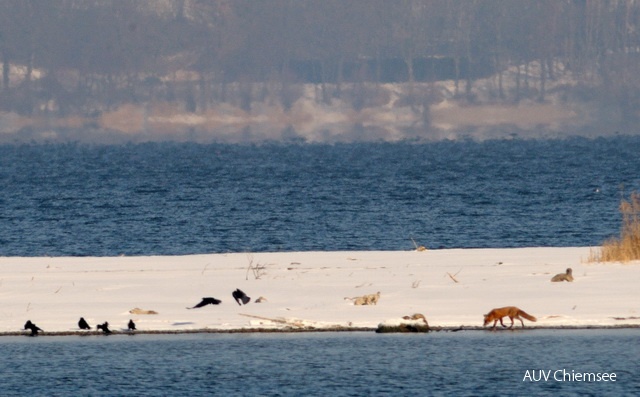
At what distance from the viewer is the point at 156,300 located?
87.5 ft

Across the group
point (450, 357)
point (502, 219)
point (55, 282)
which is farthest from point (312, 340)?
point (502, 219)

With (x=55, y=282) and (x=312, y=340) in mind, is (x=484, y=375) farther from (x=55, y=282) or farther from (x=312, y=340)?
(x=55, y=282)

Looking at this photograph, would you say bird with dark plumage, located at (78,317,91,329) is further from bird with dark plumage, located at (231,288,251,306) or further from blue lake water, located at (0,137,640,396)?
bird with dark plumage, located at (231,288,251,306)

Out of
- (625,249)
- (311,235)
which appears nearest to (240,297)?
(625,249)

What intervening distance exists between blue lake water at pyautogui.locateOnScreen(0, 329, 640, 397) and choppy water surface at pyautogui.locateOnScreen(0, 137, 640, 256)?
16683 millimetres

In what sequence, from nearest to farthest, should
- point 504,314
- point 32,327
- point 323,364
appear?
point 323,364
point 504,314
point 32,327

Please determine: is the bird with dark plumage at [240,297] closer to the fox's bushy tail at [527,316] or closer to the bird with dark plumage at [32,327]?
the bird with dark plumage at [32,327]

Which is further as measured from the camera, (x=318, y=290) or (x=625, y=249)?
(x=625, y=249)

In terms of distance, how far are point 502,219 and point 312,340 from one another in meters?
43.2

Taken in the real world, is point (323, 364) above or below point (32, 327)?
below

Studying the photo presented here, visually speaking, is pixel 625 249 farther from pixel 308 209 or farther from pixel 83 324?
pixel 308 209

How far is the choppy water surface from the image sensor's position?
55469mm

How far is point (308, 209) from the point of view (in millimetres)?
75188

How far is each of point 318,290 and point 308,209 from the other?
47.9 metres
